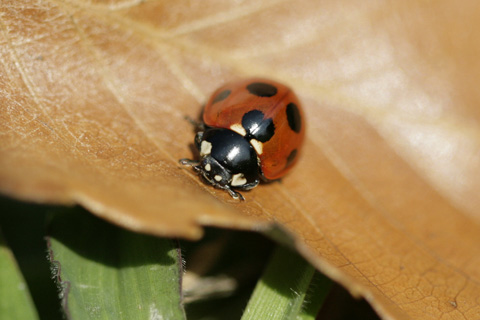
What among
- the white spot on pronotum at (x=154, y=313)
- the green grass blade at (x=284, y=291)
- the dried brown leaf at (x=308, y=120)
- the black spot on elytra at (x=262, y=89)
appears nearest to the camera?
the dried brown leaf at (x=308, y=120)

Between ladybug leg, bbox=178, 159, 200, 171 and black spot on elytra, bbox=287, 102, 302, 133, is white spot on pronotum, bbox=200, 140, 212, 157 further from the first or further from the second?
black spot on elytra, bbox=287, 102, 302, 133

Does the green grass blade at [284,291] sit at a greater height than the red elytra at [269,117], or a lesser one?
lesser

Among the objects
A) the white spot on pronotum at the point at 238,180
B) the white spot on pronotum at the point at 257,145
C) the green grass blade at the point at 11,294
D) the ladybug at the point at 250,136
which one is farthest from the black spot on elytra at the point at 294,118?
the green grass blade at the point at 11,294

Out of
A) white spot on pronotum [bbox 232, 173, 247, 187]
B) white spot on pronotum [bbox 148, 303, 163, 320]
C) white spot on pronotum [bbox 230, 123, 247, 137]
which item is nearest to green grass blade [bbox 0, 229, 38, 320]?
white spot on pronotum [bbox 148, 303, 163, 320]

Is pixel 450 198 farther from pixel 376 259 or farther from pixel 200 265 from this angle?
pixel 200 265

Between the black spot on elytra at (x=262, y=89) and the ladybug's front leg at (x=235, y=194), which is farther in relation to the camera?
the black spot on elytra at (x=262, y=89)

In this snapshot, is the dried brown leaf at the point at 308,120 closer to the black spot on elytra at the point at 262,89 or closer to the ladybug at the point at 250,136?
the ladybug at the point at 250,136

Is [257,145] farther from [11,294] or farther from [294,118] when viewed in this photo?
[11,294]

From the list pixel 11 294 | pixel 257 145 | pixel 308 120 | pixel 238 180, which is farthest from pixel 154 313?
pixel 308 120


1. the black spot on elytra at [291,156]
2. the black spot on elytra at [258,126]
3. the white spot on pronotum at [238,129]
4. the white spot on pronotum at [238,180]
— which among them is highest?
the black spot on elytra at [258,126]
